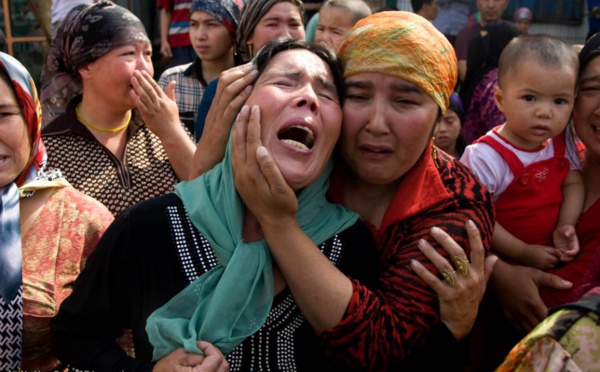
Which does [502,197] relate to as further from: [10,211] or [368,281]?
[10,211]

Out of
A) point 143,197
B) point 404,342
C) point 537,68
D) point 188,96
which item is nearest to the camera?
point 404,342

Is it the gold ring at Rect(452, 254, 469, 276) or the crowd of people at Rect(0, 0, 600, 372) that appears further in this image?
the gold ring at Rect(452, 254, 469, 276)

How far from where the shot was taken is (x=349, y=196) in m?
2.35

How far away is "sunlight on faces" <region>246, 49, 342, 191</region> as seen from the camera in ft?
6.60

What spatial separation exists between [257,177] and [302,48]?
57 cm

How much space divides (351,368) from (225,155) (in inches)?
32.1

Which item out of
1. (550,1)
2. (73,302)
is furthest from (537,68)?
(550,1)

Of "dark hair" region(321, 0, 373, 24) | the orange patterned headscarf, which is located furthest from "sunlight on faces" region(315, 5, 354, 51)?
the orange patterned headscarf

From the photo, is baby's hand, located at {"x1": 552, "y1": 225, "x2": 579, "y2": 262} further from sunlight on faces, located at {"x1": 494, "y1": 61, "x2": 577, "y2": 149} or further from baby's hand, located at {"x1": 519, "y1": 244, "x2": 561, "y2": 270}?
sunlight on faces, located at {"x1": 494, "y1": 61, "x2": 577, "y2": 149}

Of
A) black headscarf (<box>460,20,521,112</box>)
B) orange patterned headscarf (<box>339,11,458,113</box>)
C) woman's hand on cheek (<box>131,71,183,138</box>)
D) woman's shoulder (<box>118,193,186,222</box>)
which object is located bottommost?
black headscarf (<box>460,20,521,112</box>)

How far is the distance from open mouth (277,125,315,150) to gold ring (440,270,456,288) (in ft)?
1.95

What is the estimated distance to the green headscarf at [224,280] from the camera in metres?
1.92

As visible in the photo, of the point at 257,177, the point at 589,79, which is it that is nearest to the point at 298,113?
the point at 257,177

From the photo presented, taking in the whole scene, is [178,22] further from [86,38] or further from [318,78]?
[318,78]
